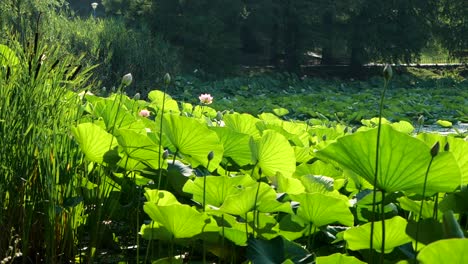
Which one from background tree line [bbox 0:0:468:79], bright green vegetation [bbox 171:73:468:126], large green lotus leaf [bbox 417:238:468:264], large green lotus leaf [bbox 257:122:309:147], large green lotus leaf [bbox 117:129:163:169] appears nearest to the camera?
large green lotus leaf [bbox 417:238:468:264]

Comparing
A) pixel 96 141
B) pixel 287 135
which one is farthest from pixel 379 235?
pixel 287 135

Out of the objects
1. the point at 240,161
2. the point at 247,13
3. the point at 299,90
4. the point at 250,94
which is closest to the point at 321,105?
the point at 250,94

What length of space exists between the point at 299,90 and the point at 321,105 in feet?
14.5

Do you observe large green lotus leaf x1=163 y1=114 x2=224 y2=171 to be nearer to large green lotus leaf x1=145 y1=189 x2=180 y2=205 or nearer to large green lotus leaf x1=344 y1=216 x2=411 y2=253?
large green lotus leaf x1=145 y1=189 x2=180 y2=205

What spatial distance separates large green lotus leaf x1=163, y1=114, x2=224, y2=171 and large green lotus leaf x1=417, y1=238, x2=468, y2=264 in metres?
0.63

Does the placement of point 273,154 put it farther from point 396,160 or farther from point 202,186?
point 396,160

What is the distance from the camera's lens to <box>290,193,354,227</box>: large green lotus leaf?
111cm

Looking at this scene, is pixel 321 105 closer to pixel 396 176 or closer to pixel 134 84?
pixel 134 84

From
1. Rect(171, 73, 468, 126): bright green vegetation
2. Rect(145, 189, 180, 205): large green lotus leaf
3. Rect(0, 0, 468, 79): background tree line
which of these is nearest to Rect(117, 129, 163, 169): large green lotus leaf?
Rect(145, 189, 180, 205): large green lotus leaf

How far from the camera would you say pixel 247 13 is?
66.4ft

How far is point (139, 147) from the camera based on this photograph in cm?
133

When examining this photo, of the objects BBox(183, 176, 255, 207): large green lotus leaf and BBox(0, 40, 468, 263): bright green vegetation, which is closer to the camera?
BBox(0, 40, 468, 263): bright green vegetation

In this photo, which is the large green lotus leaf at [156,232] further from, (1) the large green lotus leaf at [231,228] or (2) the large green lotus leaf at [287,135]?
(2) the large green lotus leaf at [287,135]

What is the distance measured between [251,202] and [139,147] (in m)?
0.30
